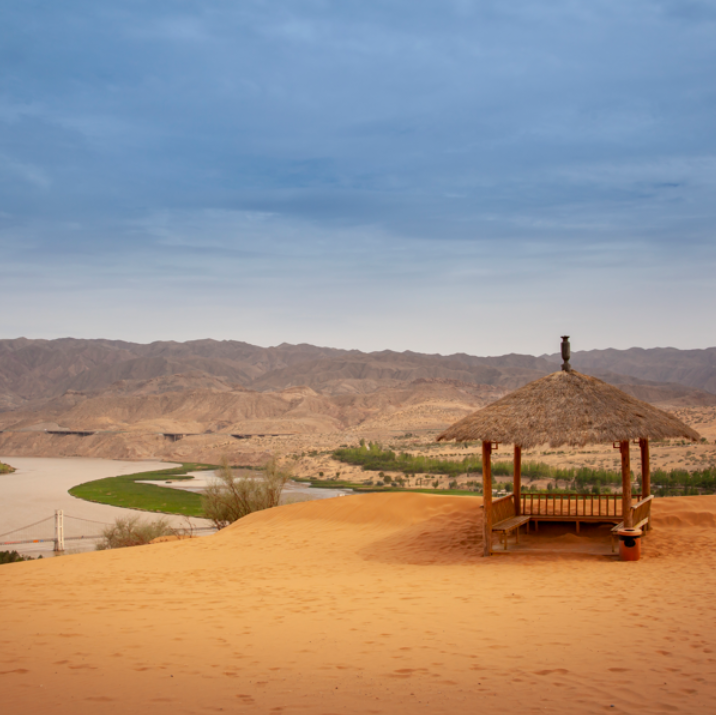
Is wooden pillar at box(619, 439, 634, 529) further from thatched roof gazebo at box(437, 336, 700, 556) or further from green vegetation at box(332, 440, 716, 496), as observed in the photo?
green vegetation at box(332, 440, 716, 496)

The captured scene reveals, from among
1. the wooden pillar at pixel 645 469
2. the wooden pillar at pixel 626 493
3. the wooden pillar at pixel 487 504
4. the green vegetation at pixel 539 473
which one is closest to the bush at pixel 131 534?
the green vegetation at pixel 539 473

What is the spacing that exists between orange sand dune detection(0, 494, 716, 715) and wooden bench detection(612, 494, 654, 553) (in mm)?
428

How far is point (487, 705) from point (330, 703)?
1.26m

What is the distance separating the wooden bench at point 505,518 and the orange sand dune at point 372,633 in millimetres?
581

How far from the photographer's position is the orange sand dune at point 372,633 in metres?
5.67

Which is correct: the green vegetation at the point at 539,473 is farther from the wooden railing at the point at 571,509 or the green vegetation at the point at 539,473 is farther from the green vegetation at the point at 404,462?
the wooden railing at the point at 571,509

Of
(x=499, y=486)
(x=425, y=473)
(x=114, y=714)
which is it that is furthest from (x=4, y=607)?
(x=425, y=473)

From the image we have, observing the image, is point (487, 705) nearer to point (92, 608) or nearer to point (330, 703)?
point (330, 703)

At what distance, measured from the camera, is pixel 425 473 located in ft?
171

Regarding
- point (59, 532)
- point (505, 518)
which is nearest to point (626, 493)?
point (505, 518)

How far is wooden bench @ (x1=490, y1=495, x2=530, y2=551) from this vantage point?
13.6 metres

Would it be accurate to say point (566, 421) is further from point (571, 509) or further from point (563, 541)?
point (571, 509)

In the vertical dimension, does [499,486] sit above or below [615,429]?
below

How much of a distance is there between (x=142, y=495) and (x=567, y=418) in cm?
4458
